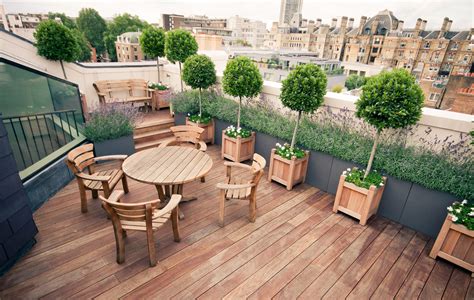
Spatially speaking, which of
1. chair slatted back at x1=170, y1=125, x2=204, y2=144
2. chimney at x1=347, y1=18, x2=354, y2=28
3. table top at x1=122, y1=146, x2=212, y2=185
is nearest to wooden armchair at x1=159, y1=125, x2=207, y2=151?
chair slatted back at x1=170, y1=125, x2=204, y2=144

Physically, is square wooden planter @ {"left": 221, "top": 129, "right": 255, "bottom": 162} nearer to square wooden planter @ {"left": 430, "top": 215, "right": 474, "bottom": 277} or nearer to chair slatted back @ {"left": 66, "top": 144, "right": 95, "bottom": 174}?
chair slatted back @ {"left": 66, "top": 144, "right": 95, "bottom": 174}

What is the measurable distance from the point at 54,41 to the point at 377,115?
716 centimetres

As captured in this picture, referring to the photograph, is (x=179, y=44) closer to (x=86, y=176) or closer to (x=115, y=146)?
(x=115, y=146)

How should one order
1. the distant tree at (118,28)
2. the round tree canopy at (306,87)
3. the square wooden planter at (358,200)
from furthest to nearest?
the distant tree at (118,28) → the round tree canopy at (306,87) → the square wooden planter at (358,200)

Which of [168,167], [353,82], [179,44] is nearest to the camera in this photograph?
[168,167]

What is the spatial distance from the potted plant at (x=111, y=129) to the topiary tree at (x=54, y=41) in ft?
8.37

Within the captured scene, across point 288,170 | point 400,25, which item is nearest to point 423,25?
point 400,25

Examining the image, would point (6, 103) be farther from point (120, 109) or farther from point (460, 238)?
point (460, 238)

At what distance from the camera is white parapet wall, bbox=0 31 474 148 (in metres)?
3.16

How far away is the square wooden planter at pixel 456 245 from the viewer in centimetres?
265

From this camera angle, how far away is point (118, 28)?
4166cm

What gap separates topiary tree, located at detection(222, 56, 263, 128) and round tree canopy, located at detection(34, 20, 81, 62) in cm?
→ 434

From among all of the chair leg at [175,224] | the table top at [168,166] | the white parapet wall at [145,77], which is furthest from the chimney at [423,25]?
the chair leg at [175,224]

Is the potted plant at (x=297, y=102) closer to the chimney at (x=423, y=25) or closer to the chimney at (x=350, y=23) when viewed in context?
the chimney at (x=423, y=25)
